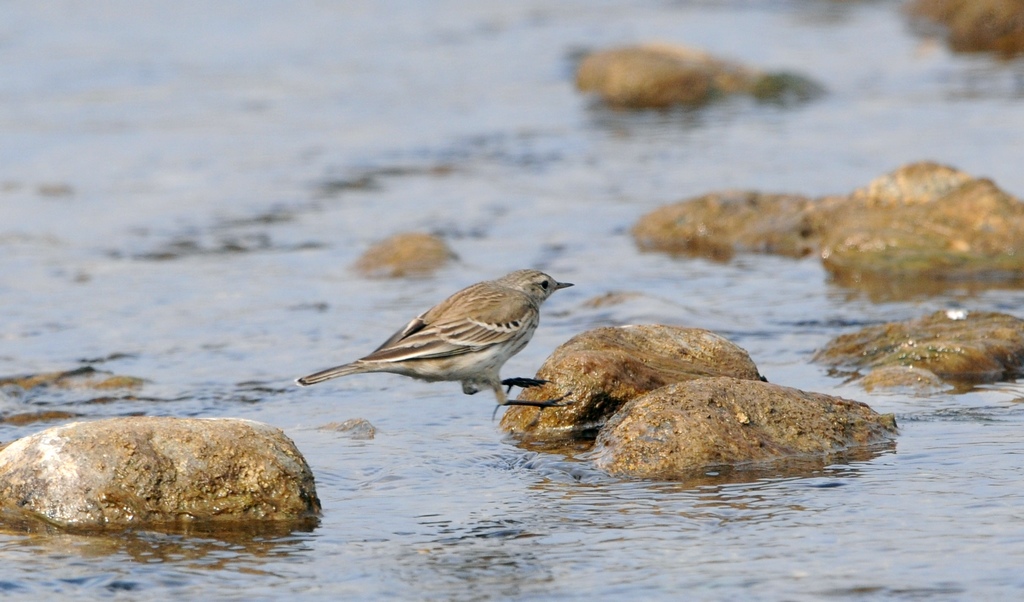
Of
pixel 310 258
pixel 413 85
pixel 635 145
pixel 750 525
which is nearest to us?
pixel 750 525

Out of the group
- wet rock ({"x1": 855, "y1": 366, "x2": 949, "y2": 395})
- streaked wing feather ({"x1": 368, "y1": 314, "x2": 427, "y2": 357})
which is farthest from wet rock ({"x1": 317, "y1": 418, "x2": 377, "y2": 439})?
wet rock ({"x1": 855, "y1": 366, "x2": 949, "y2": 395})

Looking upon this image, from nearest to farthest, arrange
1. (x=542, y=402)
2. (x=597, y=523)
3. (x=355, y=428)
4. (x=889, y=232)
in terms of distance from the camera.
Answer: (x=597, y=523) < (x=542, y=402) < (x=355, y=428) < (x=889, y=232)

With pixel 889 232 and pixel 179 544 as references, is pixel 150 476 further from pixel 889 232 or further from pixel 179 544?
pixel 889 232

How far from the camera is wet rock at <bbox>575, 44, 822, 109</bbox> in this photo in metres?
23.9

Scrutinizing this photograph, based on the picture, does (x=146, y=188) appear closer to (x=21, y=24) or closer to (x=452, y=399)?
(x=452, y=399)

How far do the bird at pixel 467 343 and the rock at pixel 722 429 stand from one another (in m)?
0.88

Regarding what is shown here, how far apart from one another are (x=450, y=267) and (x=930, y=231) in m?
4.64

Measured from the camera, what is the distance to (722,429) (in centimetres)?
817

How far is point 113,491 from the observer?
732cm

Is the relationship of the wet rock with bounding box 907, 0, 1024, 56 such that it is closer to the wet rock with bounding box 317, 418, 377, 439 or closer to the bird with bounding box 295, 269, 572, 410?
the bird with bounding box 295, 269, 572, 410

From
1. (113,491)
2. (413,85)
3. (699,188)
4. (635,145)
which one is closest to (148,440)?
(113,491)

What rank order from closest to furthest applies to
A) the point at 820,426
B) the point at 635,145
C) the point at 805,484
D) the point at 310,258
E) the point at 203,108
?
1. the point at 805,484
2. the point at 820,426
3. the point at 310,258
4. the point at 635,145
5. the point at 203,108

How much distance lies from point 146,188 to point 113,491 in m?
12.4

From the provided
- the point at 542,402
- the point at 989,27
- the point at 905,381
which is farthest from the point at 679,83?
the point at 542,402
